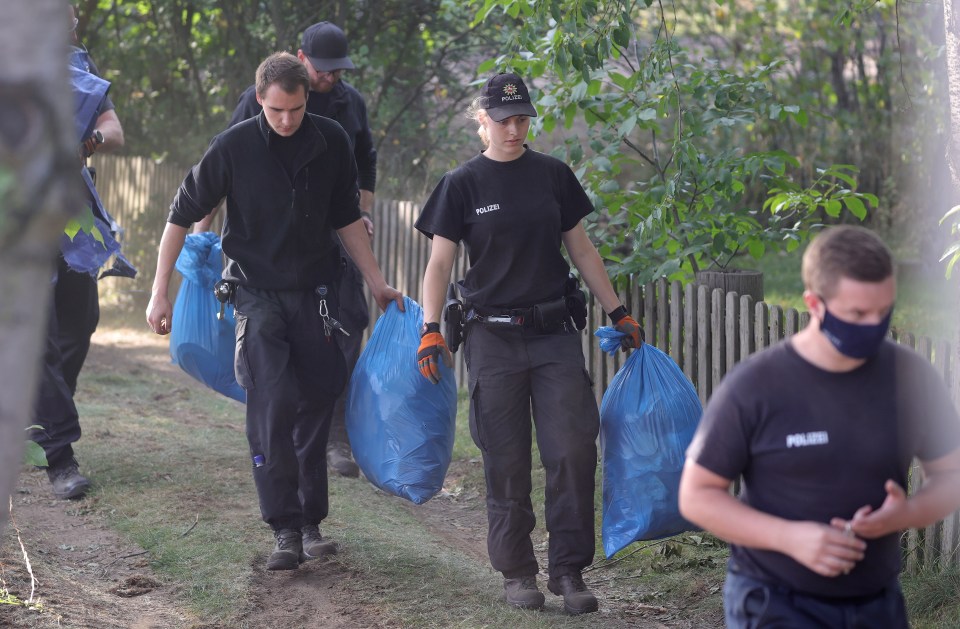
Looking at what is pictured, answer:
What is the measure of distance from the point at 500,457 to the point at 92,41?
11.0 metres

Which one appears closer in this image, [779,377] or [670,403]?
[779,377]

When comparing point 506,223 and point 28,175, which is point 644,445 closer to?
point 506,223

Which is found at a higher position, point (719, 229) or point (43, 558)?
point (719, 229)

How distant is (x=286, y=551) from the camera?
484cm

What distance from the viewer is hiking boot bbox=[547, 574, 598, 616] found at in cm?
441

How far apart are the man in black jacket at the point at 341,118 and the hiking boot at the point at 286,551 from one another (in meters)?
0.99

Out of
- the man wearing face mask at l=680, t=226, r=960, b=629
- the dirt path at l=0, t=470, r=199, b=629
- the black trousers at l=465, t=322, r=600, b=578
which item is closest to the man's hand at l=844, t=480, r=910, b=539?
the man wearing face mask at l=680, t=226, r=960, b=629

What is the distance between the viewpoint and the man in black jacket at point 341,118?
577 cm

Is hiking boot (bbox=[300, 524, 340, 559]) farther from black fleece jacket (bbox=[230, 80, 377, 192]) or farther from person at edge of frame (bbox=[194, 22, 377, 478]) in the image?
black fleece jacket (bbox=[230, 80, 377, 192])

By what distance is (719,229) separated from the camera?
19.6 feet

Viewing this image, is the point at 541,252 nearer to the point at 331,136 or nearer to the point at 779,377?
the point at 331,136

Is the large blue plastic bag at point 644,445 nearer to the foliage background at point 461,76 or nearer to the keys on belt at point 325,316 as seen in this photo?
the keys on belt at point 325,316

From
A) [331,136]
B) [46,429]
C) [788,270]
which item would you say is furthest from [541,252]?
[788,270]

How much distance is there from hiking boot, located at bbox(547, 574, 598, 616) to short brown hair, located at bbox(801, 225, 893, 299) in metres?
2.22
